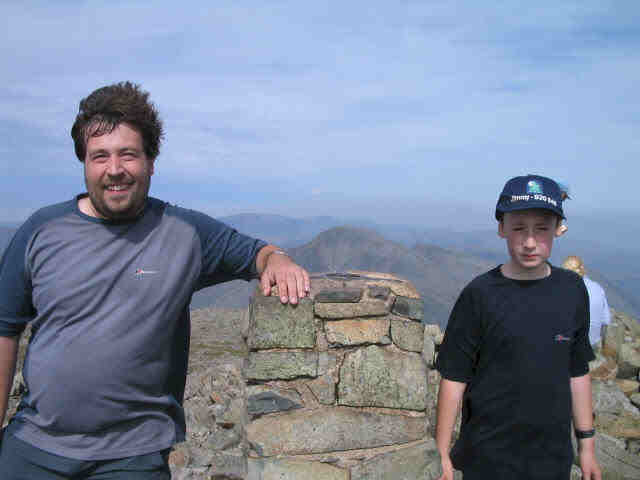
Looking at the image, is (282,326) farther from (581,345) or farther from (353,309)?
(581,345)

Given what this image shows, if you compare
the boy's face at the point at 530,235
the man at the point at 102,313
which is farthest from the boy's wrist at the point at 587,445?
the man at the point at 102,313

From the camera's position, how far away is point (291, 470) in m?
3.38

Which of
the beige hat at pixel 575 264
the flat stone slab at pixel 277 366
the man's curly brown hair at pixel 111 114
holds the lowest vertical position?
the flat stone slab at pixel 277 366

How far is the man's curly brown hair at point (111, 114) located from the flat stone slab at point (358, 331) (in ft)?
5.13

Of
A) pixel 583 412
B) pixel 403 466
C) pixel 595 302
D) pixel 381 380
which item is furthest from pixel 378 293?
pixel 595 302

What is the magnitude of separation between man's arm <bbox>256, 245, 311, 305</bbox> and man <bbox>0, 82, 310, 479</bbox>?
37 cm

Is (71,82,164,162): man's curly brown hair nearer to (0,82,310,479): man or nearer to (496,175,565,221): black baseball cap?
(0,82,310,479): man

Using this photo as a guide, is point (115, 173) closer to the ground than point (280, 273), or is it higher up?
higher up

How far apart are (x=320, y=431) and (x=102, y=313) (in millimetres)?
1569

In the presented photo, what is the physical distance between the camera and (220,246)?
287 cm

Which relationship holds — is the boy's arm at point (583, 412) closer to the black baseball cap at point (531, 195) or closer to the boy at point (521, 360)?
the boy at point (521, 360)

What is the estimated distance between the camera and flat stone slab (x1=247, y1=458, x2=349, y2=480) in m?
3.37

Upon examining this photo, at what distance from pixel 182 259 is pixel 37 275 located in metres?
0.64

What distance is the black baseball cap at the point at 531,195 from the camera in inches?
105
